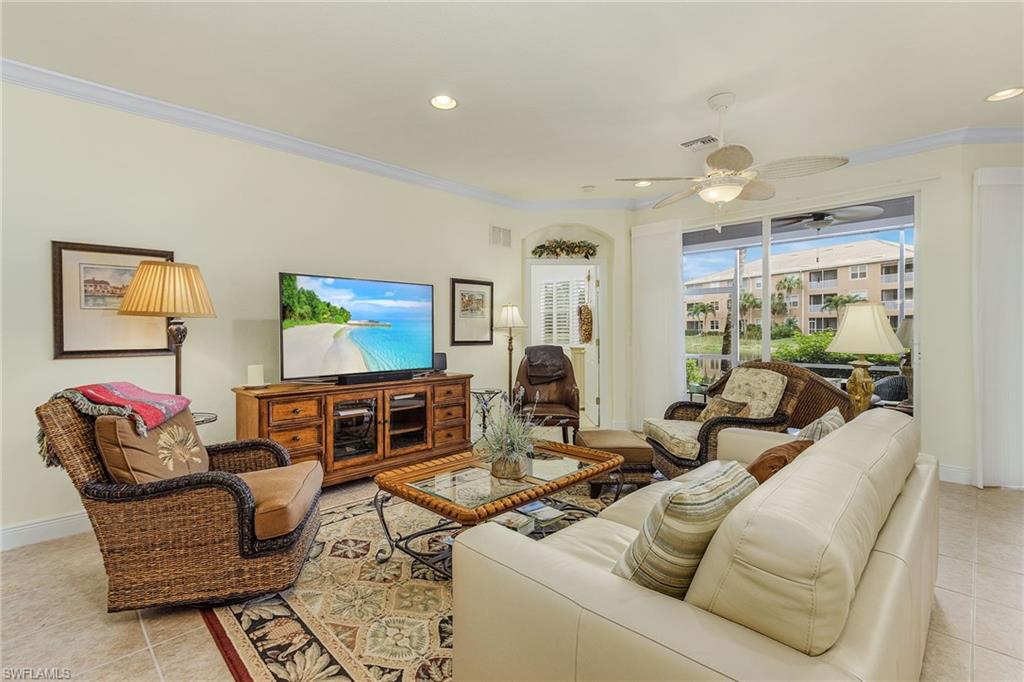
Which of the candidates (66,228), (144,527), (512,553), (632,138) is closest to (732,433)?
(512,553)

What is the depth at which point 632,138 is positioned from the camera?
145 inches

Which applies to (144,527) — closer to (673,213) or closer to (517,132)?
(517,132)

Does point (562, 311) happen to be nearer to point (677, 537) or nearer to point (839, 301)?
point (839, 301)

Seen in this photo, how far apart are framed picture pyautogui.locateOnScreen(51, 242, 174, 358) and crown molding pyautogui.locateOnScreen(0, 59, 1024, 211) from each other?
907mm

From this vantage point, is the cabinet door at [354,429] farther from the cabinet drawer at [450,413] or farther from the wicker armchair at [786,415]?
the wicker armchair at [786,415]

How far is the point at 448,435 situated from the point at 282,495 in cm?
216

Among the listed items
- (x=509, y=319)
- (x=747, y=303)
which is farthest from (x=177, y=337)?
(x=747, y=303)

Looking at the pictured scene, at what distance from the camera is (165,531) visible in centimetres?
194

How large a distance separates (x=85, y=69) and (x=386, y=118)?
1.67 metres

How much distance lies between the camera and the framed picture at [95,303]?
9.00 feet

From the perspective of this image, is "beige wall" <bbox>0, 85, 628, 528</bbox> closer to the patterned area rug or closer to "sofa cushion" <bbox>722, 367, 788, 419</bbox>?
the patterned area rug

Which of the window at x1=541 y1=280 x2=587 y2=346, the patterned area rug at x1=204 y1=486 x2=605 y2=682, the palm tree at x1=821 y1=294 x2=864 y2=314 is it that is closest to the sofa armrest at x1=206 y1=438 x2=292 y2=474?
the patterned area rug at x1=204 y1=486 x2=605 y2=682

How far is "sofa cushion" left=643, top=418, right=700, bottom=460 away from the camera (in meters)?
3.17

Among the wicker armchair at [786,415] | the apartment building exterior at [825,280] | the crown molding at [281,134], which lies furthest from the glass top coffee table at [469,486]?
the apartment building exterior at [825,280]
